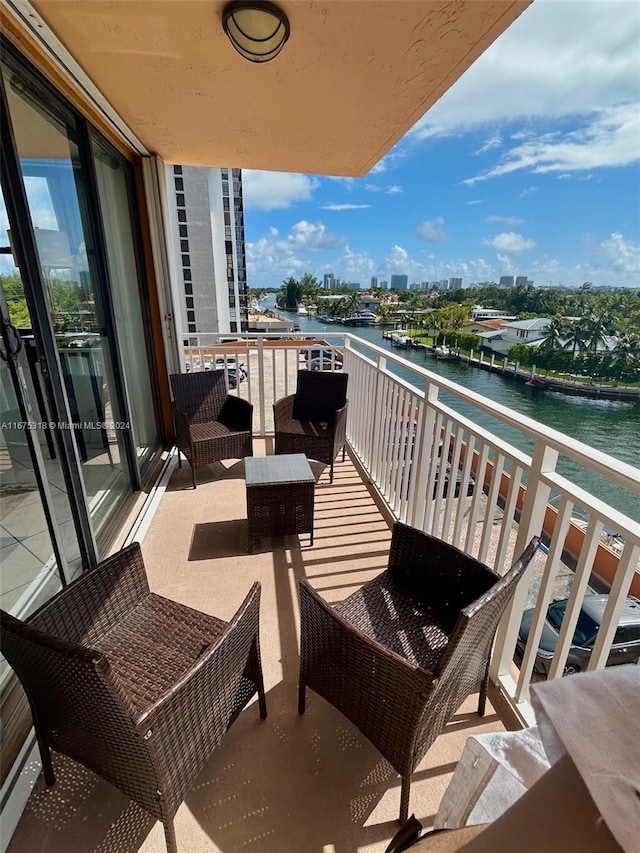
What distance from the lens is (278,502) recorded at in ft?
7.91

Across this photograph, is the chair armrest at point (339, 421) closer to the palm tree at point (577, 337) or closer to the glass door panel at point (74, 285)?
the glass door panel at point (74, 285)

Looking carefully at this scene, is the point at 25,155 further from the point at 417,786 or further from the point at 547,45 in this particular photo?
the point at 547,45

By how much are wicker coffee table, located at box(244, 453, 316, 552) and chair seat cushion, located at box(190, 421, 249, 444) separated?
0.78 meters

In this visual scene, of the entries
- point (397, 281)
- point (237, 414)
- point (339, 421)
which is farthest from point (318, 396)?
point (397, 281)

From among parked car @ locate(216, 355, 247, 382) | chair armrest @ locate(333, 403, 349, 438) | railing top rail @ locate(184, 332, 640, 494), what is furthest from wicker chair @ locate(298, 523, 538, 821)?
parked car @ locate(216, 355, 247, 382)

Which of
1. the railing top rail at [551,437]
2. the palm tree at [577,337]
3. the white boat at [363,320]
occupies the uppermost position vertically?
the railing top rail at [551,437]

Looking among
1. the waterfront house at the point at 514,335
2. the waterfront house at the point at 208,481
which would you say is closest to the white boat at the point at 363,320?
the waterfront house at the point at 514,335

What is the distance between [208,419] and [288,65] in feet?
8.40

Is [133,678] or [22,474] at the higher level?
[22,474]

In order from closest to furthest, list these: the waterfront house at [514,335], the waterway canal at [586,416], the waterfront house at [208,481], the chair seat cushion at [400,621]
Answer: the waterfront house at [208,481], the chair seat cushion at [400,621], the waterway canal at [586,416], the waterfront house at [514,335]

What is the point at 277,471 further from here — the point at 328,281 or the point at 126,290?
the point at 328,281

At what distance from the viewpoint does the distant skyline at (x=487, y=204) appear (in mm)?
38688

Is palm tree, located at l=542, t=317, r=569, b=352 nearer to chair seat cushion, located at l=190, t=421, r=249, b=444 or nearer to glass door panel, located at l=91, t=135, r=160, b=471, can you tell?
chair seat cushion, located at l=190, t=421, r=249, b=444

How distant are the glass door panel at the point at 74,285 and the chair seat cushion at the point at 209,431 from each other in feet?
1.88
